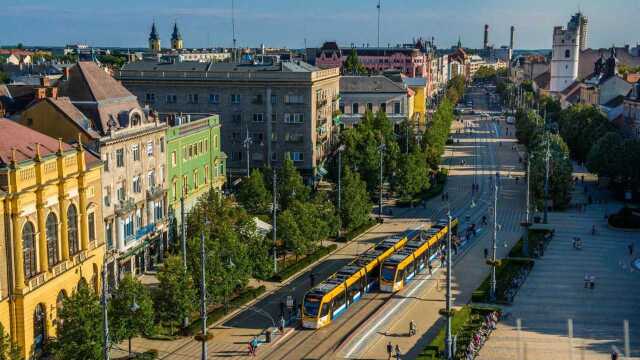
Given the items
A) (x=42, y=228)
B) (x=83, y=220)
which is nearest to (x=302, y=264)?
(x=83, y=220)

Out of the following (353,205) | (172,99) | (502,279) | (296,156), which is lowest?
(502,279)

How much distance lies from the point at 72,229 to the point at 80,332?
11.8m

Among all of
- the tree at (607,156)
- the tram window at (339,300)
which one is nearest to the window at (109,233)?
the tram window at (339,300)

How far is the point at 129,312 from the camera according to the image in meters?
41.4

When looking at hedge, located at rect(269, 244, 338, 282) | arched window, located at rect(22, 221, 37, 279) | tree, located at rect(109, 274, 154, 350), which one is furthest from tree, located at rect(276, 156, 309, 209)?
arched window, located at rect(22, 221, 37, 279)

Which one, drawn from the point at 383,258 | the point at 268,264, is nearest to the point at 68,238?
the point at 268,264

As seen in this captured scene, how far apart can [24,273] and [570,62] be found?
166959 mm

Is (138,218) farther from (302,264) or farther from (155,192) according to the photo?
(302,264)

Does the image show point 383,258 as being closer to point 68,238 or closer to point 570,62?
point 68,238

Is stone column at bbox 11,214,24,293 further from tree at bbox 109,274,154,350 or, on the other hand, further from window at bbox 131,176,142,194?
window at bbox 131,176,142,194

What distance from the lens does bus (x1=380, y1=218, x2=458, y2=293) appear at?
187 feet

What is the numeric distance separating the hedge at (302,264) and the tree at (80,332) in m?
22.4

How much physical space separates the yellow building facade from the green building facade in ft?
→ 51.2

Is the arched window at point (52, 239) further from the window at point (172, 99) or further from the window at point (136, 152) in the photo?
the window at point (172, 99)
